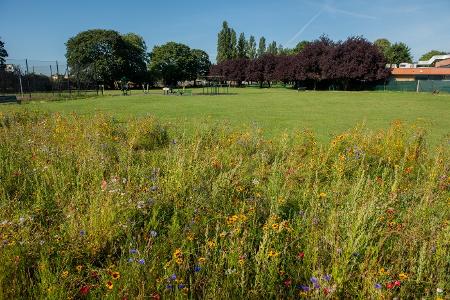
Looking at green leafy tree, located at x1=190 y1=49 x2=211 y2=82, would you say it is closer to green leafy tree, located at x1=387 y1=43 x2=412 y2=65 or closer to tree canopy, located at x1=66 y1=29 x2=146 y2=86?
tree canopy, located at x1=66 y1=29 x2=146 y2=86

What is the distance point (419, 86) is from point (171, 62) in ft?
178

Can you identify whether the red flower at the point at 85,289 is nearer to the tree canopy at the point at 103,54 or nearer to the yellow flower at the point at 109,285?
the yellow flower at the point at 109,285

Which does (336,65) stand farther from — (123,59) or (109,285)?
(109,285)

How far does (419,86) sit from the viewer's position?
49.0m

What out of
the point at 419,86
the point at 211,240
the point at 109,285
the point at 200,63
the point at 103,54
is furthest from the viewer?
the point at 200,63

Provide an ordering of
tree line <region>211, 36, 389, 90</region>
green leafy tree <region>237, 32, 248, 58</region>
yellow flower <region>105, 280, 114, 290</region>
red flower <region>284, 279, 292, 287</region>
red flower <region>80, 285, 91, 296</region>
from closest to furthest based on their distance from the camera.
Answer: yellow flower <region>105, 280, 114, 290</region> → red flower <region>80, 285, 91, 296</region> → red flower <region>284, 279, 292, 287</region> → tree line <region>211, 36, 389, 90</region> → green leafy tree <region>237, 32, 248, 58</region>

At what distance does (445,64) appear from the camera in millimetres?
85562

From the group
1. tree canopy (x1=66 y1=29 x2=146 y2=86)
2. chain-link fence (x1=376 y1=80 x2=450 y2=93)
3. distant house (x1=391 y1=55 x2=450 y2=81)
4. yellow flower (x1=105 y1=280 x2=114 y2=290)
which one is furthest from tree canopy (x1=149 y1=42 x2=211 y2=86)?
yellow flower (x1=105 y1=280 x2=114 y2=290)

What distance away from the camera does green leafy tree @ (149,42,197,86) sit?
8162 centimetres

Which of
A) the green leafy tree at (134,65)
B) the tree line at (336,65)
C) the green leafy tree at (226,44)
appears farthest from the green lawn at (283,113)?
the green leafy tree at (226,44)

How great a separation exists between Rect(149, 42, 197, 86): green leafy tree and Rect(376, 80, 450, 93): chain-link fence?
1851 inches

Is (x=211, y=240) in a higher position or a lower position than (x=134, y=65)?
lower

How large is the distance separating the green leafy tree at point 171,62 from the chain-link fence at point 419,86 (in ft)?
154

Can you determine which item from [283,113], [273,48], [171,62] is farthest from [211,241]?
[273,48]
